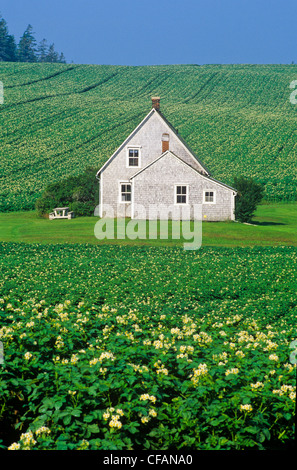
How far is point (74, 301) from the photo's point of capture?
16.5m

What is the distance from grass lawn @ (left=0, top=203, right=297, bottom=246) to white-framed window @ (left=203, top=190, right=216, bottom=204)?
73.8 inches

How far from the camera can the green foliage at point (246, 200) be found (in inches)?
1484

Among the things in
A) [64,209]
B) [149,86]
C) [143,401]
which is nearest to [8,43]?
[149,86]

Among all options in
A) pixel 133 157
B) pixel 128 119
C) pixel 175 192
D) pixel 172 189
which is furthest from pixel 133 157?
pixel 128 119

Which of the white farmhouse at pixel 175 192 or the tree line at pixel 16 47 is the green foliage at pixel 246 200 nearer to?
the white farmhouse at pixel 175 192

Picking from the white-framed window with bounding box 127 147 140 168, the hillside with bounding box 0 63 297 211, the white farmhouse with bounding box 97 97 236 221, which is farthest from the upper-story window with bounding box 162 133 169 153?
the hillside with bounding box 0 63 297 211

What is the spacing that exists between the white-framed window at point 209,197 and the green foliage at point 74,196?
31.2 feet

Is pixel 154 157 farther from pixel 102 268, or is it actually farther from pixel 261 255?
pixel 102 268

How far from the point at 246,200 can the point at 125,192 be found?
924 cm

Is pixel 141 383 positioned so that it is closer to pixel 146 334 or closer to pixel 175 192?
pixel 146 334

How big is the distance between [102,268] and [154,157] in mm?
20749

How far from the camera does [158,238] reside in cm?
3077

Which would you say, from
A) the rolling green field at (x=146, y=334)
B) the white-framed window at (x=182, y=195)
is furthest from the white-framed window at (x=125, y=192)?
the white-framed window at (x=182, y=195)

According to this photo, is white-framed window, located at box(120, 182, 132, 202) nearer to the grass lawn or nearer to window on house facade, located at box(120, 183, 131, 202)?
window on house facade, located at box(120, 183, 131, 202)
